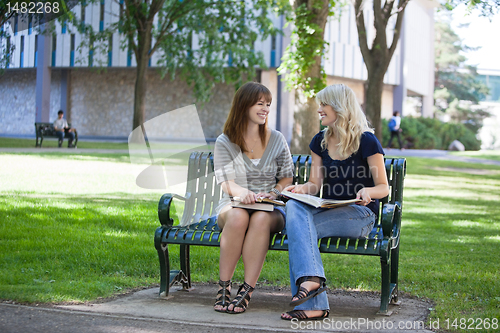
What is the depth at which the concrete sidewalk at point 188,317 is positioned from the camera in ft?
12.1

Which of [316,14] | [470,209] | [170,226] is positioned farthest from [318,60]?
[170,226]

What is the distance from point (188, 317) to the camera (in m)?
3.97

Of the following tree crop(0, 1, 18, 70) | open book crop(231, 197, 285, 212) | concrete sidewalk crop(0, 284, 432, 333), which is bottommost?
concrete sidewalk crop(0, 284, 432, 333)

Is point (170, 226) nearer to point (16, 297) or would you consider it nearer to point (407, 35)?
point (16, 297)

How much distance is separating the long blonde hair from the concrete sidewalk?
1.17m

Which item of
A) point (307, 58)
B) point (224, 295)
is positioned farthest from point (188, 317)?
point (307, 58)

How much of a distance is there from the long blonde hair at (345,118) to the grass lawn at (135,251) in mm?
1311

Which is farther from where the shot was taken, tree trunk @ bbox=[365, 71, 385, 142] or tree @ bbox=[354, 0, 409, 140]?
tree trunk @ bbox=[365, 71, 385, 142]

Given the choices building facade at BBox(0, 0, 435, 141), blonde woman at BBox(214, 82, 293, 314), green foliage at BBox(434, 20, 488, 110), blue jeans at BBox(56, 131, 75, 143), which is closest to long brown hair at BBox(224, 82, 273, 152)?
blonde woman at BBox(214, 82, 293, 314)

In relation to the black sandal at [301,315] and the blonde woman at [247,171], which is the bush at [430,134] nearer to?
the blonde woman at [247,171]

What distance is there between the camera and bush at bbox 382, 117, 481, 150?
113ft

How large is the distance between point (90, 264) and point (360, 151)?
2.69 m

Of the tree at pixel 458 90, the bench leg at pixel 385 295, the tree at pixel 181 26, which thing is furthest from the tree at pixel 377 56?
the tree at pixel 458 90

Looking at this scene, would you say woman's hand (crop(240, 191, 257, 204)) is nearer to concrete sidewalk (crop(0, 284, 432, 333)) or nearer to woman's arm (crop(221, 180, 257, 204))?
woman's arm (crop(221, 180, 257, 204))
